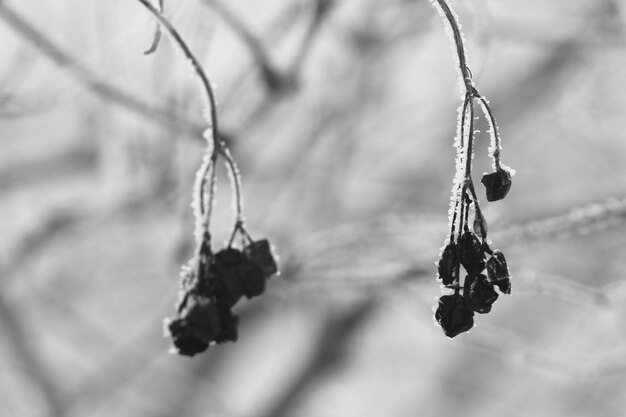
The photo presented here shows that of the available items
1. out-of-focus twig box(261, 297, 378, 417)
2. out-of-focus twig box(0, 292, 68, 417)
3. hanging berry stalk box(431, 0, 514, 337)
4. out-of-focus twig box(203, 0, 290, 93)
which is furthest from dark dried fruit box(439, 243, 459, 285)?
out-of-focus twig box(261, 297, 378, 417)

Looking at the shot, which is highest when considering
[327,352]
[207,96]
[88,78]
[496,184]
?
[327,352]

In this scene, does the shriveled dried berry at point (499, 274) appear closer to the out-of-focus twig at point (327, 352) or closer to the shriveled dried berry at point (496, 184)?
the shriveled dried berry at point (496, 184)

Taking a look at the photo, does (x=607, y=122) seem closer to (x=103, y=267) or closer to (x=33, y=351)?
(x=33, y=351)

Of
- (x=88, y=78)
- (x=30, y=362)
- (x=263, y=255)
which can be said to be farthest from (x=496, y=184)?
(x=30, y=362)

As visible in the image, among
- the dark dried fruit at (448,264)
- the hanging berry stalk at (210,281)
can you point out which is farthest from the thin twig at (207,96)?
the dark dried fruit at (448,264)

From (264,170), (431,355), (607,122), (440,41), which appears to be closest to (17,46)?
(264,170)

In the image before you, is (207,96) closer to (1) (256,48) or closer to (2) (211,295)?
(2) (211,295)
